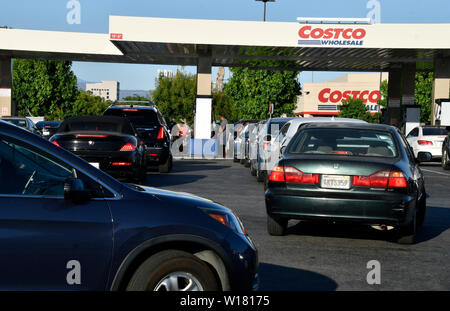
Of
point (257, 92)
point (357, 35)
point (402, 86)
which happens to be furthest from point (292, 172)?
point (257, 92)

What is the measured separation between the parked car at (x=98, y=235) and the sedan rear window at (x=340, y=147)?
14.8 feet

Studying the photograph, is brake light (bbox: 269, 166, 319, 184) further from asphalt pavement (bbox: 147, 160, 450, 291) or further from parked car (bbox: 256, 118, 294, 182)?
parked car (bbox: 256, 118, 294, 182)

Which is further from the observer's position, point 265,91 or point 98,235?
point 265,91

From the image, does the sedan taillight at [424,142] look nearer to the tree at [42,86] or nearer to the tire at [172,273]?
the tire at [172,273]

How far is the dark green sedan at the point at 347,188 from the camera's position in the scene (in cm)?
810

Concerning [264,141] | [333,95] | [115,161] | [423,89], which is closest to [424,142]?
[264,141]

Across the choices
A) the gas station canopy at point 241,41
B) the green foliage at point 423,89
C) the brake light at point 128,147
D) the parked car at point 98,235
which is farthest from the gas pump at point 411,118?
the parked car at point 98,235

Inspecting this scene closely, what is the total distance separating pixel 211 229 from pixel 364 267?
125 inches

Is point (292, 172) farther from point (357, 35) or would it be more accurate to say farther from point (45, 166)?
point (357, 35)

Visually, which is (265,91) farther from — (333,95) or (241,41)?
(333,95)

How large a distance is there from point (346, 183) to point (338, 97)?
331ft

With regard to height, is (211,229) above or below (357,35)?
below

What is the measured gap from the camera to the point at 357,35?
31875 mm

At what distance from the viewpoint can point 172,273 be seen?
171 inches
